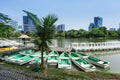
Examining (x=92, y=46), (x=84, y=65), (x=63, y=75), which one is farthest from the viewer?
(x=92, y=46)

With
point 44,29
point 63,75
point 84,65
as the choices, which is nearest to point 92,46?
point 84,65

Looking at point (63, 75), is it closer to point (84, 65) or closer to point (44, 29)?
point (44, 29)

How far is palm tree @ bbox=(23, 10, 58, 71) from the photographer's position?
9.61m

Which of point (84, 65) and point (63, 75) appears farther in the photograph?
point (84, 65)

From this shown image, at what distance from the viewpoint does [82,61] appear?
1566cm

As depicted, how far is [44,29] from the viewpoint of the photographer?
984cm

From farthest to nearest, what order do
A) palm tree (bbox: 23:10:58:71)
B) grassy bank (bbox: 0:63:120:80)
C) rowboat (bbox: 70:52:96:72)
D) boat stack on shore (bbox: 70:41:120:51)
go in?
boat stack on shore (bbox: 70:41:120:51), rowboat (bbox: 70:52:96:72), palm tree (bbox: 23:10:58:71), grassy bank (bbox: 0:63:120:80)

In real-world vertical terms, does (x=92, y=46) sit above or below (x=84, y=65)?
above

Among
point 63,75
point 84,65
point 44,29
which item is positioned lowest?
point 84,65

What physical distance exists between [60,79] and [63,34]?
79450 mm

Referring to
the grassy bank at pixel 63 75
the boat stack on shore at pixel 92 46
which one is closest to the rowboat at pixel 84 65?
the grassy bank at pixel 63 75

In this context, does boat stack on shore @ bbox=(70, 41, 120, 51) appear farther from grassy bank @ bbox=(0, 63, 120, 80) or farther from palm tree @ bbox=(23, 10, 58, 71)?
palm tree @ bbox=(23, 10, 58, 71)

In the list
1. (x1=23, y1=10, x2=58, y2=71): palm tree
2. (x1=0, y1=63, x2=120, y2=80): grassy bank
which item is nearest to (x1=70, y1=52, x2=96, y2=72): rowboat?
(x1=0, y1=63, x2=120, y2=80): grassy bank

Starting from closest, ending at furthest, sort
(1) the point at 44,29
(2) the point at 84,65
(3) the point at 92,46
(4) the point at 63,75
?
1. (4) the point at 63,75
2. (1) the point at 44,29
3. (2) the point at 84,65
4. (3) the point at 92,46
